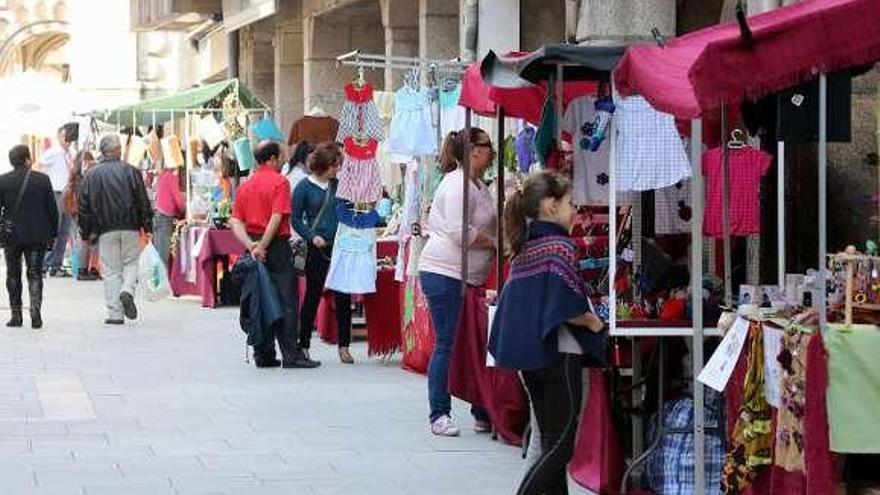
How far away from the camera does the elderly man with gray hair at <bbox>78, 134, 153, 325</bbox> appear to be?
62.8 feet

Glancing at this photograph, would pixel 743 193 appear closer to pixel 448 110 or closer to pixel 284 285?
pixel 448 110

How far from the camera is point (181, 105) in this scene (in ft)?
88.1

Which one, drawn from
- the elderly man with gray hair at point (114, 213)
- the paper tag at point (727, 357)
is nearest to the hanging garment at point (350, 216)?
the elderly man with gray hair at point (114, 213)

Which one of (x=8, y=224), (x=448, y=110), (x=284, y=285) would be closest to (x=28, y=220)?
Answer: (x=8, y=224)

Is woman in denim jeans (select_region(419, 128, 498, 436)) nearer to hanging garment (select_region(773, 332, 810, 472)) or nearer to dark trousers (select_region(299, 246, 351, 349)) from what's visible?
hanging garment (select_region(773, 332, 810, 472))

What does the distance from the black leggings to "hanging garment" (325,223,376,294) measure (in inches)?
280

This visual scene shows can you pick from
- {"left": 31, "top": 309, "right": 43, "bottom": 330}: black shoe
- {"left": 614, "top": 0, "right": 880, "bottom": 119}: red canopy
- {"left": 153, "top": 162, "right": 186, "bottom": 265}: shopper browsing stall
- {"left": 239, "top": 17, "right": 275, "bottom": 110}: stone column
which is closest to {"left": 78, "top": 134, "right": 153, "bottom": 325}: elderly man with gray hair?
{"left": 31, "top": 309, "right": 43, "bottom": 330}: black shoe

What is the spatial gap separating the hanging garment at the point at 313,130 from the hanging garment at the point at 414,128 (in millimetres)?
5246

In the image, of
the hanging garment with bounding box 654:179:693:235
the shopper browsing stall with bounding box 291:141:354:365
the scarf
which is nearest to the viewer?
the scarf

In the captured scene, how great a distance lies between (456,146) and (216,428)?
215 cm

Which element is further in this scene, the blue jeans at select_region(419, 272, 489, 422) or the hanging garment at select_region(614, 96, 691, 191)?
the blue jeans at select_region(419, 272, 489, 422)

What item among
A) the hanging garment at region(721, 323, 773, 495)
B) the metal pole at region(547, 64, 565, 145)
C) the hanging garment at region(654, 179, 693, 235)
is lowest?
the hanging garment at region(721, 323, 773, 495)

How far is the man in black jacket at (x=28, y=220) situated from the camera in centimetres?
1919

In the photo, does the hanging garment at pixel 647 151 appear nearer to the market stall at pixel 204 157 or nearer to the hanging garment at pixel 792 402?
the hanging garment at pixel 792 402
